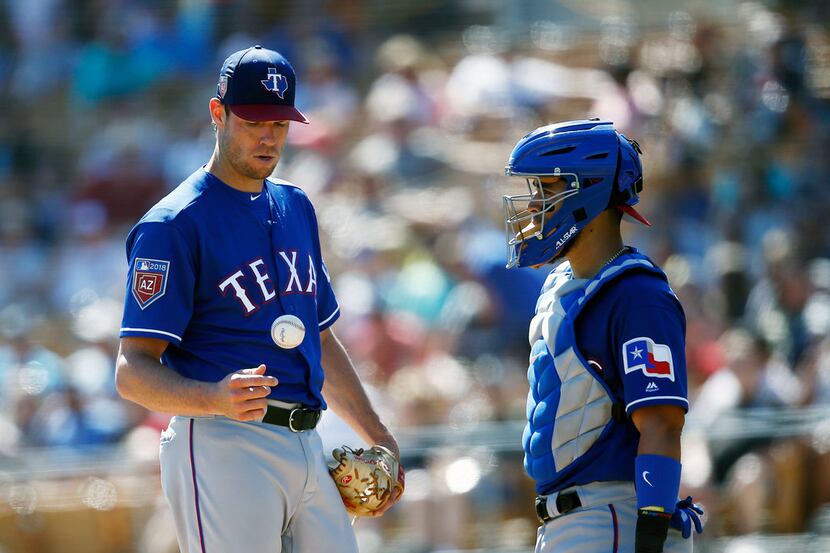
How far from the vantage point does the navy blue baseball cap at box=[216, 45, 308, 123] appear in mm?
4156

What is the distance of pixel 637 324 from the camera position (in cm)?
388

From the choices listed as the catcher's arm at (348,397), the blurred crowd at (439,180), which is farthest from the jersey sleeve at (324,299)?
the blurred crowd at (439,180)

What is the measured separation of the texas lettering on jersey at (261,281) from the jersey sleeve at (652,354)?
1080mm

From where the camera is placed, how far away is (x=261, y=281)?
4.16 meters

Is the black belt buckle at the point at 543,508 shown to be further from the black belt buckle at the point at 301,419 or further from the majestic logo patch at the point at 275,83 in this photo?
the majestic logo patch at the point at 275,83

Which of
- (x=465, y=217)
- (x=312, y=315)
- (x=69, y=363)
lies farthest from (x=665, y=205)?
(x=312, y=315)

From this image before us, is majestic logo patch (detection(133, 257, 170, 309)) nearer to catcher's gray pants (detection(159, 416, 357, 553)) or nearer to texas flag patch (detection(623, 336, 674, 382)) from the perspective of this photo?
catcher's gray pants (detection(159, 416, 357, 553))

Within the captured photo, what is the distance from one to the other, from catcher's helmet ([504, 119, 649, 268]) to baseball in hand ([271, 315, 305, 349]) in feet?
2.54

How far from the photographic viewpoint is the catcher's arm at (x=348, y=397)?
4.58 metres

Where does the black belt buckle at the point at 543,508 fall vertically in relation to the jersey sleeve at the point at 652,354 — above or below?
below

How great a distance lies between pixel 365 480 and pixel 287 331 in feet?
1.98

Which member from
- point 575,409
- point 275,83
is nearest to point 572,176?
point 575,409

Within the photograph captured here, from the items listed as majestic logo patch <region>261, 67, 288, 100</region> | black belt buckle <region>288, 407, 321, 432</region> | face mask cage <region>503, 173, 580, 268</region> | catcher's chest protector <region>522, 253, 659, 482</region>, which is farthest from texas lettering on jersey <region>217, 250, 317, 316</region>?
catcher's chest protector <region>522, 253, 659, 482</region>

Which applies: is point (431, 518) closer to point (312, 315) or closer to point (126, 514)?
point (126, 514)
